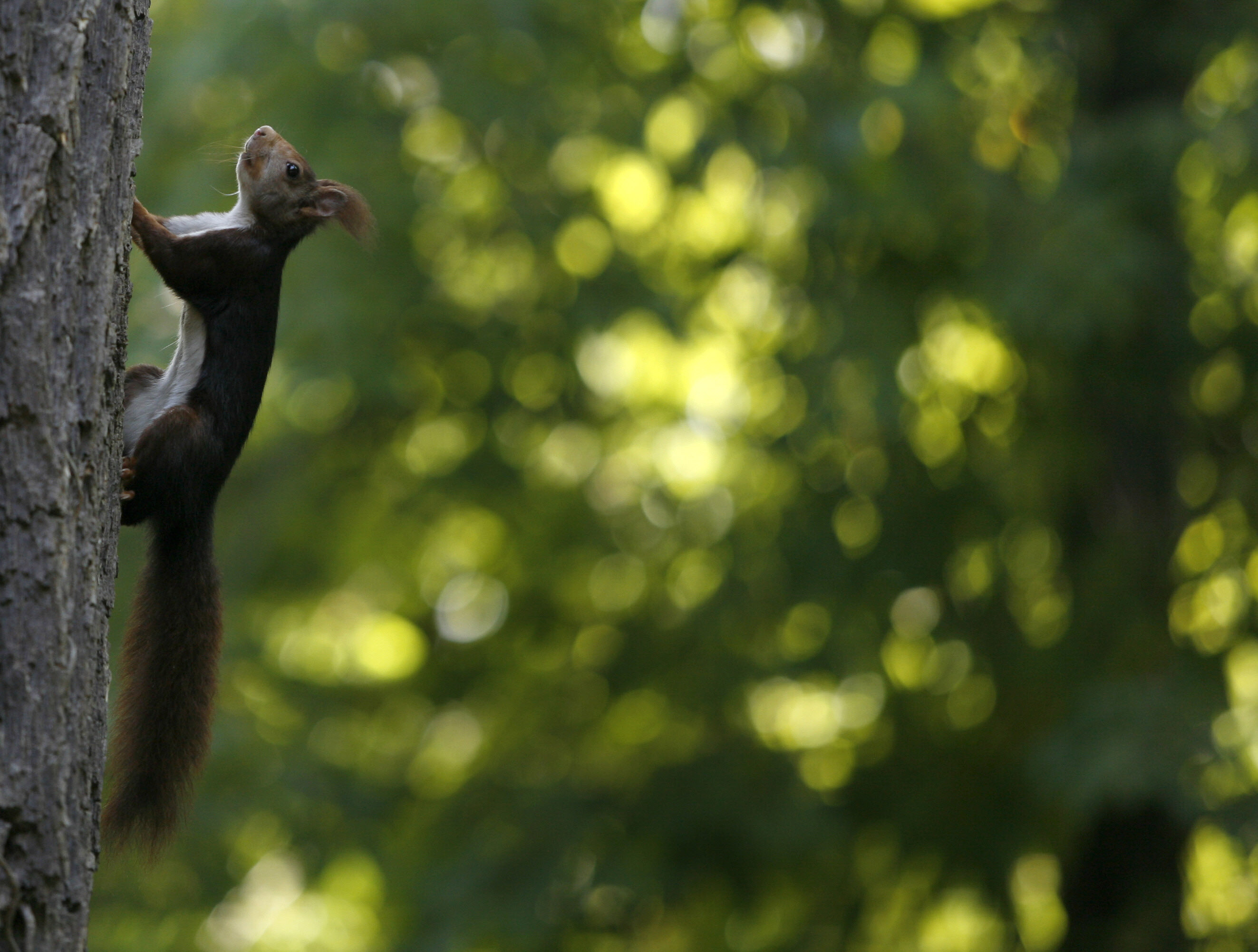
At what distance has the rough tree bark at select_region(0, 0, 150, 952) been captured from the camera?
5.36 ft

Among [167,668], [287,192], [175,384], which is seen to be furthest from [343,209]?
[167,668]

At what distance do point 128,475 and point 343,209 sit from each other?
84 cm

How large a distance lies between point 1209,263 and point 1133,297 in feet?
1.33

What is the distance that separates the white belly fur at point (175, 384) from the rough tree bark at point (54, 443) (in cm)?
49

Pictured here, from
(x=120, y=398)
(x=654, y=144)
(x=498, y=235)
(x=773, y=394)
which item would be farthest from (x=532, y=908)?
(x=120, y=398)

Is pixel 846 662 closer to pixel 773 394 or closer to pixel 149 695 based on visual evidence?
pixel 773 394

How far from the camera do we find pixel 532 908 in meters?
Answer: 5.04

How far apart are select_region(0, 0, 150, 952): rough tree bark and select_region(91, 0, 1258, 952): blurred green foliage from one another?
8.56ft

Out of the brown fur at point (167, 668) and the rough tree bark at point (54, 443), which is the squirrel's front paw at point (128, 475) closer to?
the brown fur at point (167, 668)

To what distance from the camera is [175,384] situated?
2.32 m

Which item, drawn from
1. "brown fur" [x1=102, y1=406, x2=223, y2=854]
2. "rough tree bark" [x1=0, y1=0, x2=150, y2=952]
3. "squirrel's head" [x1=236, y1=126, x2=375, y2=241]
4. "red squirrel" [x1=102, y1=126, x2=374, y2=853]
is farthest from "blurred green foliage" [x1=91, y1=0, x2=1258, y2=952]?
"rough tree bark" [x1=0, y1=0, x2=150, y2=952]

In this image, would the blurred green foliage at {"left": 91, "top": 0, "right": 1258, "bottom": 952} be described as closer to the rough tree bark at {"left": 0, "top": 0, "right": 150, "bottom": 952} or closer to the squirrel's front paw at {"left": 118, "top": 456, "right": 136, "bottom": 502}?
the squirrel's front paw at {"left": 118, "top": 456, "right": 136, "bottom": 502}

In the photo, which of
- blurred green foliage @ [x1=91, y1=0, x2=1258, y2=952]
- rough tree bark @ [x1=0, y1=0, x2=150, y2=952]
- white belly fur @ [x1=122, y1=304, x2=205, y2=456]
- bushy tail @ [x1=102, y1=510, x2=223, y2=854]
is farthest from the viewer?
blurred green foliage @ [x1=91, y1=0, x2=1258, y2=952]

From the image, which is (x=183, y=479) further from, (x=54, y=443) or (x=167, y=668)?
(x=54, y=443)
